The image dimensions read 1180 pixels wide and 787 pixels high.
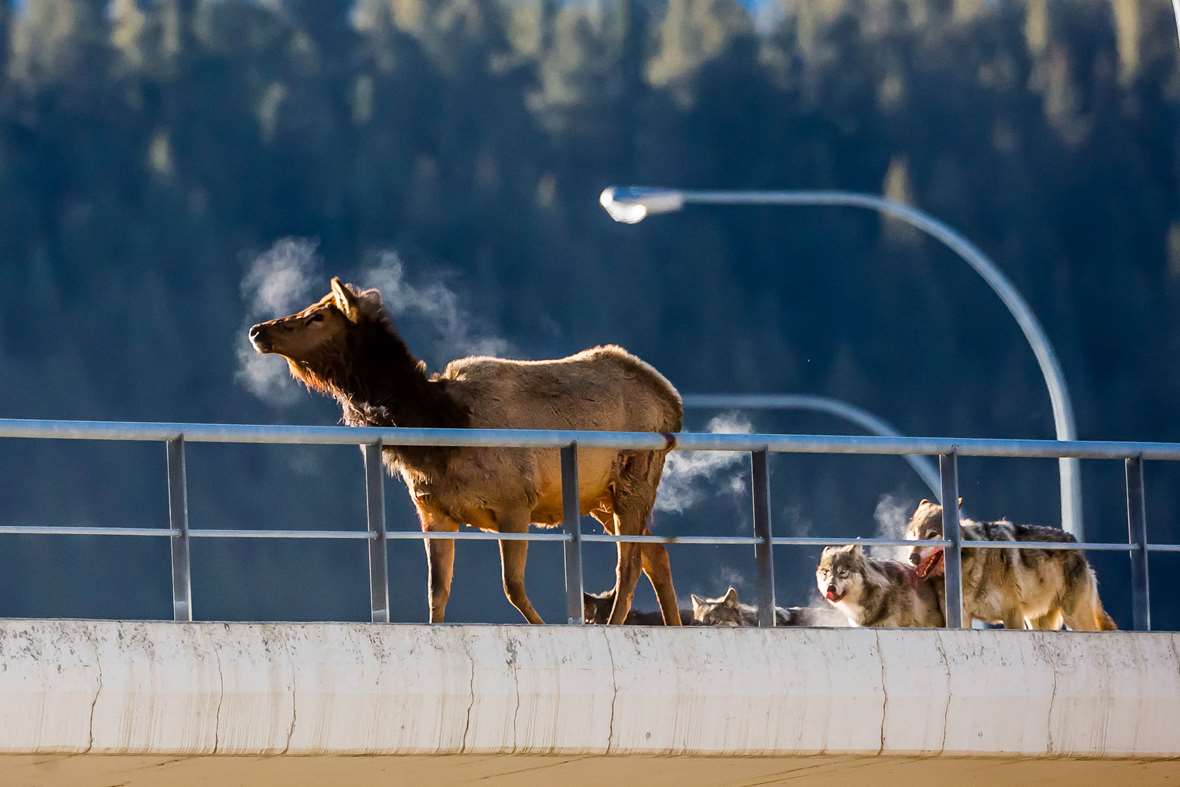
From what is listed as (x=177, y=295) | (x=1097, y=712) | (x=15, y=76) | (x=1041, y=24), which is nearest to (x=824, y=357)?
(x=1041, y=24)

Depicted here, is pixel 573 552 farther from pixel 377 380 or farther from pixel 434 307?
pixel 434 307

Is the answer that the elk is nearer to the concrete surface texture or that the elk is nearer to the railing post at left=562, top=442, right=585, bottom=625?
the railing post at left=562, top=442, right=585, bottom=625

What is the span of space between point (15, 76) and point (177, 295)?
20.8 feet

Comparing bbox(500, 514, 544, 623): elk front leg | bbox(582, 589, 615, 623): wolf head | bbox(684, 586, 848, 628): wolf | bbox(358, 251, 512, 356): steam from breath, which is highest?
bbox(358, 251, 512, 356): steam from breath

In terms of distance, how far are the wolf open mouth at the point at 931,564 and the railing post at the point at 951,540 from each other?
10.2ft

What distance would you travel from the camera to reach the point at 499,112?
51.4 metres

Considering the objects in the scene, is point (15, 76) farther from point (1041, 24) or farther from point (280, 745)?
point (280, 745)

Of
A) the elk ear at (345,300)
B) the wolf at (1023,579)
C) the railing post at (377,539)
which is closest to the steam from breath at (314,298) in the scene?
the wolf at (1023,579)

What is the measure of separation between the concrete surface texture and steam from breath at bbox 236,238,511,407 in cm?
3684

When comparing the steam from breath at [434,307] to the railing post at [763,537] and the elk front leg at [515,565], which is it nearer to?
the elk front leg at [515,565]

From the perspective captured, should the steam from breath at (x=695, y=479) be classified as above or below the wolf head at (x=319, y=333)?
below

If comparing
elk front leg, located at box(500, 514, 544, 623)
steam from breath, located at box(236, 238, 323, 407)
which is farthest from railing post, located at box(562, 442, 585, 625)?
steam from breath, located at box(236, 238, 323, 407)

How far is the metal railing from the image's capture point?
1062cm

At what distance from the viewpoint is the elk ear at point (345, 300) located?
46.6 feet
